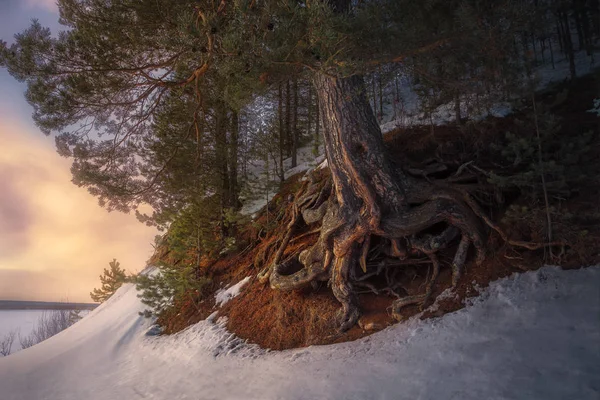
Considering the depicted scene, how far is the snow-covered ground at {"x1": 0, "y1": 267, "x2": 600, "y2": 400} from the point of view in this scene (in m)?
2.95

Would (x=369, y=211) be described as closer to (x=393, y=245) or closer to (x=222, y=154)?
(x=393, y=245)

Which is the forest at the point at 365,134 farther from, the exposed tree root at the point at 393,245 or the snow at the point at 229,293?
the snow at the point at 229,293

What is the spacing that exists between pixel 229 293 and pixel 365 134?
5.29 meters

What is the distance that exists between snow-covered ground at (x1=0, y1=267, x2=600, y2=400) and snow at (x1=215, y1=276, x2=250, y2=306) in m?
1.17

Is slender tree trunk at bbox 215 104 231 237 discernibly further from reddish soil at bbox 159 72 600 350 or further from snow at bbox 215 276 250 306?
snow at bbox 215 276 250 306

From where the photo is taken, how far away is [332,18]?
350 cm

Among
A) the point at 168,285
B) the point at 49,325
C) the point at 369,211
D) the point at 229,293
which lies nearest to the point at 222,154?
the point at 168,285

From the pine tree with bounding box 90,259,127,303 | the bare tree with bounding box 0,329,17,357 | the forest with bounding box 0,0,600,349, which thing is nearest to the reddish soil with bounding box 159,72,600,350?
the forest with bounding box 0,0,600,349

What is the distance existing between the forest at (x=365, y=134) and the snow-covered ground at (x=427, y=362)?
0.37 metres

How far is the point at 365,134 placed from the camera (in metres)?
5.41

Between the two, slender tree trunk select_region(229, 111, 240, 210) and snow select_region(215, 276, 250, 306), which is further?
slender tree trunk select_region(229, 111, 240, 210)

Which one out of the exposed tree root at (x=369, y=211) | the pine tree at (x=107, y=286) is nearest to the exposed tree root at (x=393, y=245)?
the exposed tree root at (x=369, y=211)

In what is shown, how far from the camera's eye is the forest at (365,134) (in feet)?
12.9

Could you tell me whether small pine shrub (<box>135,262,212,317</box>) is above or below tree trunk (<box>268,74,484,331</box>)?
below
